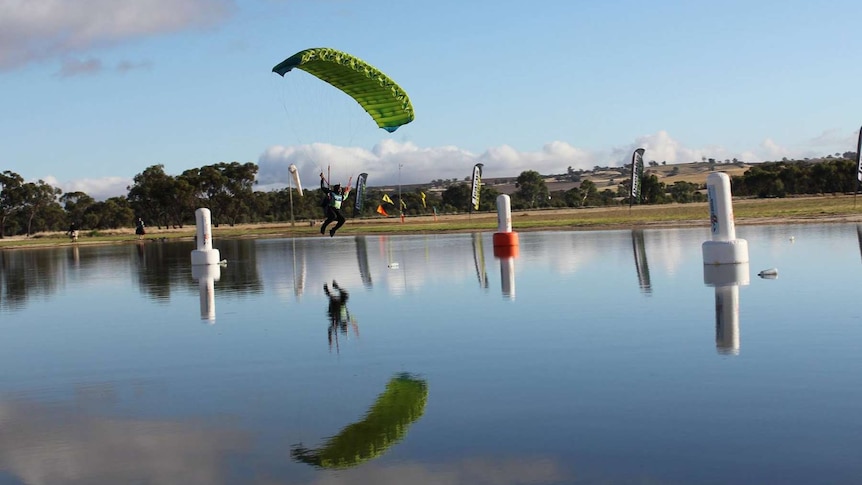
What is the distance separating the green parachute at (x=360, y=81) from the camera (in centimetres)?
2406

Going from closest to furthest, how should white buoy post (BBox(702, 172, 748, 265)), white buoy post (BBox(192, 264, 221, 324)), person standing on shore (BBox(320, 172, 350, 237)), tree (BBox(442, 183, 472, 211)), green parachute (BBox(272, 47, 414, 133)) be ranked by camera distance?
1. white buoy post (BBox(192, 264, 221, 324))
2. white buoy post (BBox(702, 172, 748, 265))
3. green parachute (BBox(272, 47, 414, 133))
4. person standing on shore (BBox(320, 172, 350, 237))
5. tree (BBox(442, 183, 472, 211))

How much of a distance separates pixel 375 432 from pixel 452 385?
1761mm

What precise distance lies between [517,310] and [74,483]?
9281 mm

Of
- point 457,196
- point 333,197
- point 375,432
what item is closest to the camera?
point 375,432

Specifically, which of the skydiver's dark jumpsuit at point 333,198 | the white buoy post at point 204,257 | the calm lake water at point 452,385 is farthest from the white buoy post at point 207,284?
the skydiver's dark jumpsuit at point 333,198

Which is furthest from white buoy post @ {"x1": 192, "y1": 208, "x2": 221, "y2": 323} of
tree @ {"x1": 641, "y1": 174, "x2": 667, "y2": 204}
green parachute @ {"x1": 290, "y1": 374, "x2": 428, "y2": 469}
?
tree @ {"x1": 641, "y1": 174, "x2": 667, "y2": 204}

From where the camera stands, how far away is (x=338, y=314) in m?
15.6

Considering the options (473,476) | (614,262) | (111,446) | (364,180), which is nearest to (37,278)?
(614,262)

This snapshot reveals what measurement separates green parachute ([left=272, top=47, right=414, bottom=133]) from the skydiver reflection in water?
630 cm

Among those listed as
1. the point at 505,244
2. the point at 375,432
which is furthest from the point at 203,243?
the point at 375,432

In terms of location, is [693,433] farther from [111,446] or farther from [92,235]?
[92,235]

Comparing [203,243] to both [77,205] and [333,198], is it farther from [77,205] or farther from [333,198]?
[77,205]

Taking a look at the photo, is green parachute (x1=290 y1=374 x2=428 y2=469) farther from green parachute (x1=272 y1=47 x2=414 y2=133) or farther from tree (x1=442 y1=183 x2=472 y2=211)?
tree (x1=442 y1=183 x2=472 y2=211)

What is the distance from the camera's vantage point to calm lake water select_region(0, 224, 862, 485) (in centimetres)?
664
